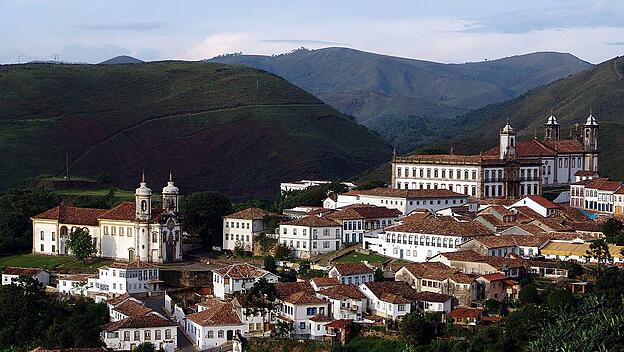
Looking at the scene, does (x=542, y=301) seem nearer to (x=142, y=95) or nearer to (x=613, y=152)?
(x=613, y=152)

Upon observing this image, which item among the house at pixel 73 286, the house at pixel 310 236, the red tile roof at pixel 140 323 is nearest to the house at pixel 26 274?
the house at pixel 73 286

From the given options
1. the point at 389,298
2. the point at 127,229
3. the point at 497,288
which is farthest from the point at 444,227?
the point at 127,229

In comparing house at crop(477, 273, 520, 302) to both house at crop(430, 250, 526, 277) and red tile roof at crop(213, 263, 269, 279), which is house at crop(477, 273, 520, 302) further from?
red tile roof at crop(213, 263, 269, 279)

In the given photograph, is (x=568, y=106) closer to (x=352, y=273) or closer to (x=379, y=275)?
(x=379, y=275)

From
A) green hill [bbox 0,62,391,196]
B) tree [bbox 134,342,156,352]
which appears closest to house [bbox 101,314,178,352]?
tree [bbox 134,342,156,352]

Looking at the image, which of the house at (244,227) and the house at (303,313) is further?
the house at (244,227)

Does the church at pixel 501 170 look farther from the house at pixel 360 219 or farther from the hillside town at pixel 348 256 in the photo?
the house at pixel 360 219
